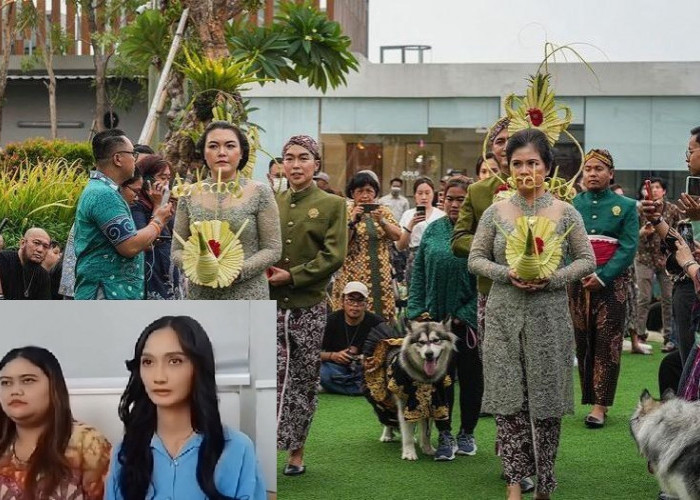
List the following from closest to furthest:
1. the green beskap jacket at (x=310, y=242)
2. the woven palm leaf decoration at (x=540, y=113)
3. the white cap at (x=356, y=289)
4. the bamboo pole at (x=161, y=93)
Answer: the woven palm leaf decoration at (x=540, y=113), the green beskap jacket at (x=310, y=242), the white cap at (x=356, y=289), the bamboo pole at (x=161, y=93)

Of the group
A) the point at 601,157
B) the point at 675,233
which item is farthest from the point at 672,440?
the point at 601,157

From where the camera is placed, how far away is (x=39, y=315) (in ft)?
10.5

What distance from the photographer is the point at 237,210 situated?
5480 millimetres

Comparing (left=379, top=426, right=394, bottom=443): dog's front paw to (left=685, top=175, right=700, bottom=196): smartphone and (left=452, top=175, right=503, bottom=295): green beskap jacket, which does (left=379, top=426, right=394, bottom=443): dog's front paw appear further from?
(left=685, top=175, right=700, bottom=196): smartphone

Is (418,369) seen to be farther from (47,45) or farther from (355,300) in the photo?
(47,45)

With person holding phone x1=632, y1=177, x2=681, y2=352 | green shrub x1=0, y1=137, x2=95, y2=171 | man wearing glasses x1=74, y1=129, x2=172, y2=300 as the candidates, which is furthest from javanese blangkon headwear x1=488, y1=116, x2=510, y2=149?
green shrub x1=0, y1=137, x2=95, y2=171

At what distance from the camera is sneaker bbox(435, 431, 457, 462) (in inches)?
273

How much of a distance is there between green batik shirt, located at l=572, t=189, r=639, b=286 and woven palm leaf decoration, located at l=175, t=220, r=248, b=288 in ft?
11.2

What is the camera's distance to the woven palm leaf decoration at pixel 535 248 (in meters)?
5.29

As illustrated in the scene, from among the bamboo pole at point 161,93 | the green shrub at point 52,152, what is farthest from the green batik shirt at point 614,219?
the green shrub at point 52,152

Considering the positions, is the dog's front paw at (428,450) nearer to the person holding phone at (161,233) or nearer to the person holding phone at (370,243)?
the person holding phone at (161,233)

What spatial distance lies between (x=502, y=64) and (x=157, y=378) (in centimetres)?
1961

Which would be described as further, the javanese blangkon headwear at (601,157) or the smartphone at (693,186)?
the javanese blangkon headwear at (601,157)

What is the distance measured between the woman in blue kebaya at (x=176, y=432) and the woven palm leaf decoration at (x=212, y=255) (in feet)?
5.58
